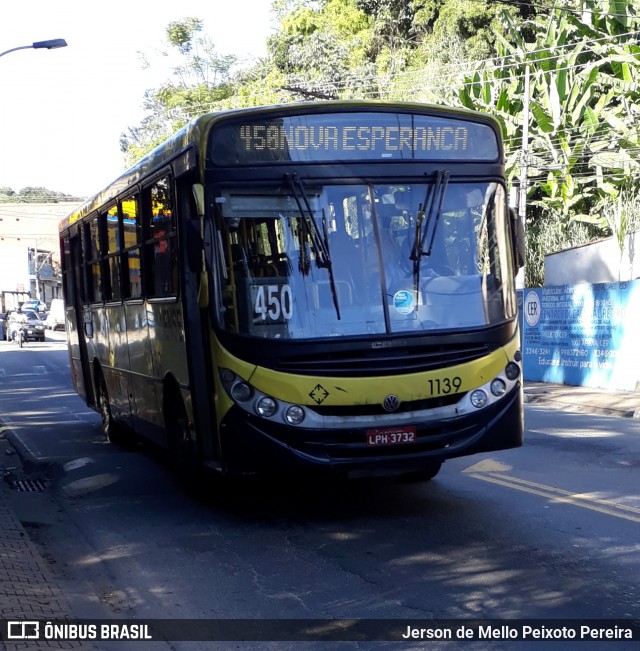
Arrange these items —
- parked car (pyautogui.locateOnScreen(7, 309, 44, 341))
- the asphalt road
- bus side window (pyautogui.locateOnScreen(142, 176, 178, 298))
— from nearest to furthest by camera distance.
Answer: the asphalt road < bus side window (pyautogui.locateOnScreen(142, 176, 178, 298)) < parked car (pyautogui.locateOnScreen(7, 309, 44, 341))

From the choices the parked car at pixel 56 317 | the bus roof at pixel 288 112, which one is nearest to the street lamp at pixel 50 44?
the bus roof at pixel 288 112

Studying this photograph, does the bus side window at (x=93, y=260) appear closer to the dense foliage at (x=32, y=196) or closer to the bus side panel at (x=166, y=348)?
the bus side panel at (x=166, y=348)

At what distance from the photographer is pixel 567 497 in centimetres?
889

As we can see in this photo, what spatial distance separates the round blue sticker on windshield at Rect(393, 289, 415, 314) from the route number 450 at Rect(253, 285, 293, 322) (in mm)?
814

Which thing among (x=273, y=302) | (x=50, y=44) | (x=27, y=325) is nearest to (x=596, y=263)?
(x=50, y=44)

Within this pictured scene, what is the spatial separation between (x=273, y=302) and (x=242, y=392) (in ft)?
2.37

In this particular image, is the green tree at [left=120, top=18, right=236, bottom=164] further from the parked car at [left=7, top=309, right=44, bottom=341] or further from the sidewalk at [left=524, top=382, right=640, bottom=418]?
the sidewalk at [left=524, top=382, right=640, bottom=418]

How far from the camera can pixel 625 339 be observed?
1955cm

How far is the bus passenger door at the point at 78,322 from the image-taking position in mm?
14234

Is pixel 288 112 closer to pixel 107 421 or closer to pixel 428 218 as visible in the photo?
pixel 428 218

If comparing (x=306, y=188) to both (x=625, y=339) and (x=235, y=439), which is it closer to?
(x=235, y=439)

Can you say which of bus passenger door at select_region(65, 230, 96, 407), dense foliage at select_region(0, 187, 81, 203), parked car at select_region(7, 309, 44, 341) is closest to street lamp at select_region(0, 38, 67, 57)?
bus passenger door at select_region(65, 230, 96, 407)

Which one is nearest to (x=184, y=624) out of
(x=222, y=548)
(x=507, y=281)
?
(x=222, y=548)

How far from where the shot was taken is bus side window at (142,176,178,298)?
342 inches
